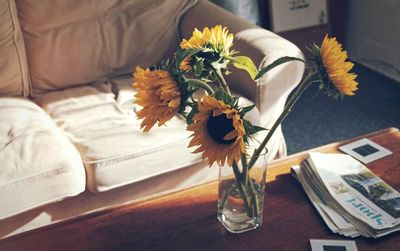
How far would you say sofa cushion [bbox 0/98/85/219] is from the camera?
1398 millimetres

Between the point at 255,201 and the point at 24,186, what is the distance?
2.21 ft

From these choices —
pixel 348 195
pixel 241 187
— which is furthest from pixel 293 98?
pixel 348 195

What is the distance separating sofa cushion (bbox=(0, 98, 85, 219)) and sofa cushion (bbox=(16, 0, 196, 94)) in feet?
1.32

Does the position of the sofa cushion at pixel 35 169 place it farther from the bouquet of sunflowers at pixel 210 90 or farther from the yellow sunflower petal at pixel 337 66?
the yellow sunflower petal at pixel 337 66

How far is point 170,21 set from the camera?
2.04 meters

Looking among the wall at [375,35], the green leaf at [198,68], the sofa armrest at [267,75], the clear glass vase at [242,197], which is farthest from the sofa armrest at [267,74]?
the wall at [375,35]

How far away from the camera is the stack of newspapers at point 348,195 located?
1.11 meters

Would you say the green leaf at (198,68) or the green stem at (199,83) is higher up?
the green leaf at (198,68)

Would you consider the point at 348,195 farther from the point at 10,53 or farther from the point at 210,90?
the point at 10,53

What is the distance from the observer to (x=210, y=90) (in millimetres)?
991

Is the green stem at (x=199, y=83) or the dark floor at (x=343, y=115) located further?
the dark floor at (x=343, y=115)

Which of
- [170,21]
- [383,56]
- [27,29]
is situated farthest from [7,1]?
[383,56]

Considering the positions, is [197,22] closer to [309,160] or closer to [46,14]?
[46,14]

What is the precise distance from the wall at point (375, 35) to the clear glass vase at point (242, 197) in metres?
1.92
